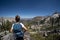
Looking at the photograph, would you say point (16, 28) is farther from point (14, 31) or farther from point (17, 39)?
point (17, 39)

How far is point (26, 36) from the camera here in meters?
5.54

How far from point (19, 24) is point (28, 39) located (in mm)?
2346

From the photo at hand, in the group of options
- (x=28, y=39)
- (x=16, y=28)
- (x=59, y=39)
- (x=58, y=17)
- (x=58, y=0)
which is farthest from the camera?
(x=58, y=17)

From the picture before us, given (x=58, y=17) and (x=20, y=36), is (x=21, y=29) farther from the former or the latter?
(x=58, y=17)

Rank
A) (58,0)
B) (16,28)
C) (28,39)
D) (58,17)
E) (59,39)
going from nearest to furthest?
(16,28) → (28,39) → (58,0) → (59,39) → (58,17)

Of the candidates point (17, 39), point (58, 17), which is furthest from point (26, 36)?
point (58, 17)

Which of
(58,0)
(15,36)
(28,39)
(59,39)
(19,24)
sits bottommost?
(59,39)

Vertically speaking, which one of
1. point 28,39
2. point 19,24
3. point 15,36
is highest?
point 19,24

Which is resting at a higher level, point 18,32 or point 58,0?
point 58,0

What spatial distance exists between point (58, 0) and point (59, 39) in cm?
384

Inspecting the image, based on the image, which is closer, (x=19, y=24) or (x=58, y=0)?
(x=19, y=24)

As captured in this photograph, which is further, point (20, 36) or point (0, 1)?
point (0, 1)

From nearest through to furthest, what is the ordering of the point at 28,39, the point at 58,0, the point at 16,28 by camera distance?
the point at 16,28 < the point at 28,39 < the point at 58,0

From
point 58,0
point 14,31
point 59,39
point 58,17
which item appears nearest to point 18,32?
point 14,31
